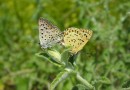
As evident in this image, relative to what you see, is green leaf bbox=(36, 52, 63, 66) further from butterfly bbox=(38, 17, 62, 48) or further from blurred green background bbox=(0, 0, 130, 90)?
blurred green background bbox=(0, 0, 130, 90)

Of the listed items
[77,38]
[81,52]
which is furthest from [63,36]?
[81,52]

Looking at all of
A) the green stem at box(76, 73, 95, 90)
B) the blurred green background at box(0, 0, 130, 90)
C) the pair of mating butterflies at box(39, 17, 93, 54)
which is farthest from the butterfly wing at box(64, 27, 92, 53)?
the blurred green background at box(0, 0, 130, 90)

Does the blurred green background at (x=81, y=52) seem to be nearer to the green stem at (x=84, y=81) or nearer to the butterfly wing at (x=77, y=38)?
the green stem at (x=84, y=81)

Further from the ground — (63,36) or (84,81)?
(63,36)

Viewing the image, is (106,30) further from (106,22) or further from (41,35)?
(41,35)

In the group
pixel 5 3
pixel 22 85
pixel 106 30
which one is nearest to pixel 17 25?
pixel 5 3

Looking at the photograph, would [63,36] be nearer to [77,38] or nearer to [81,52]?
[77,38]
